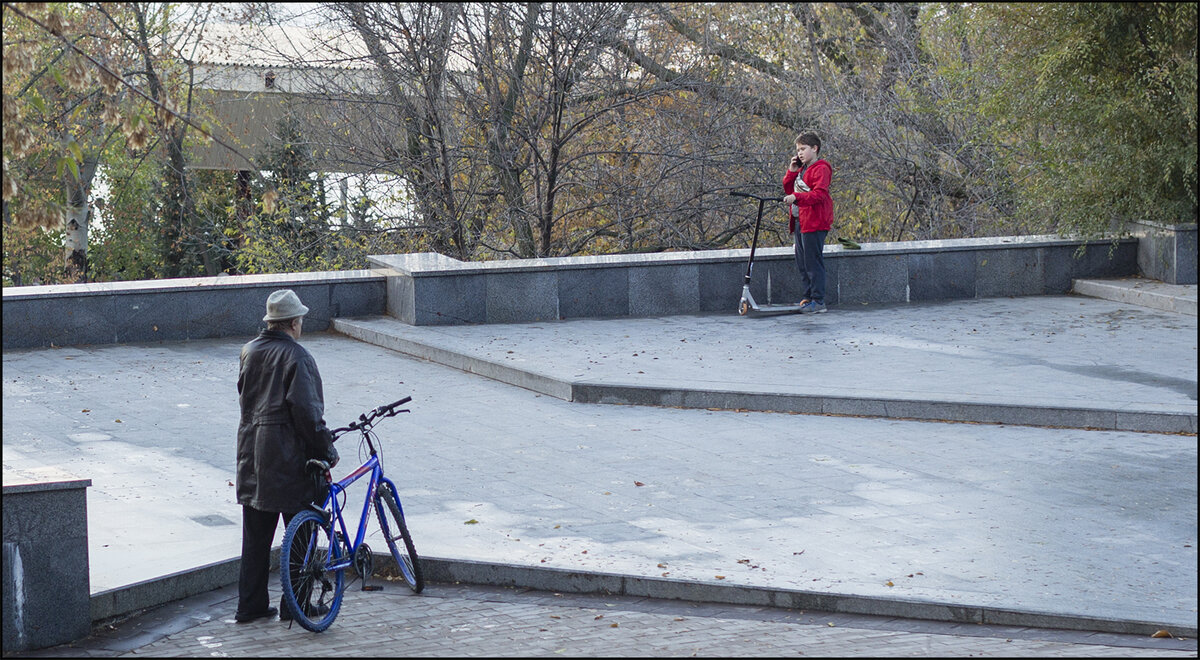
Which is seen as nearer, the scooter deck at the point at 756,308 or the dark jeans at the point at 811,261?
the dark jeans at the point at 811,261

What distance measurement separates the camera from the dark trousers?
610 centimetres

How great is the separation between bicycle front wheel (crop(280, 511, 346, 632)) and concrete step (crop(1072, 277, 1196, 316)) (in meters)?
10.9

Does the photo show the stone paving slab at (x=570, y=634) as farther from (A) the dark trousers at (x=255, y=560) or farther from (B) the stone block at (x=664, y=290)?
(B) the stone block at (x=664, y=290)

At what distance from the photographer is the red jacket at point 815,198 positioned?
45.4ft

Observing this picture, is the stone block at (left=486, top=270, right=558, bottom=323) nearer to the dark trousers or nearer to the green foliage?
the green foliage

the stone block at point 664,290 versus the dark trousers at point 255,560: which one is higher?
the stone block at point 664,290

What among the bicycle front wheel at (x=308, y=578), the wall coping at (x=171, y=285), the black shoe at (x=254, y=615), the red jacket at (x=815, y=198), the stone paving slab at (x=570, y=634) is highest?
the red jacket at (x=815, y=198)

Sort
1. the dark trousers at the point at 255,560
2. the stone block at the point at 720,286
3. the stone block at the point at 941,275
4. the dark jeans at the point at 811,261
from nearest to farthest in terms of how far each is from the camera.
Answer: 1. the dark trousers at the point at 255,560
2. the dark jeans at the point at 811,261
3. the stone block at the point at 720,286
4. the stone block at the point at 941,275

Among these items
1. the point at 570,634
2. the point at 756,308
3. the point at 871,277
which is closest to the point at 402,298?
the point at 756,308

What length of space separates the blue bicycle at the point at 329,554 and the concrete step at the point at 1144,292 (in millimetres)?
10384

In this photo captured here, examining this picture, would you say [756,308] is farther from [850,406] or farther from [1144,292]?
[1144,292]

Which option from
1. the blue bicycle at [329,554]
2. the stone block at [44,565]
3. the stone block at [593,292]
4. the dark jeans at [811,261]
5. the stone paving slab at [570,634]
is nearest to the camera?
the stone paving slab at [570,634]

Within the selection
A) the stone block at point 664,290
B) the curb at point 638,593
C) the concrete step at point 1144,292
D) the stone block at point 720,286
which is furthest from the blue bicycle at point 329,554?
the concrete step at point 1144,292

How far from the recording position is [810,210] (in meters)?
13.9
